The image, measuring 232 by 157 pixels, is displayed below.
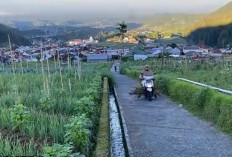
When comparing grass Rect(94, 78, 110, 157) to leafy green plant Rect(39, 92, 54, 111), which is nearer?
grass Rect(94, 78, 110, 157)

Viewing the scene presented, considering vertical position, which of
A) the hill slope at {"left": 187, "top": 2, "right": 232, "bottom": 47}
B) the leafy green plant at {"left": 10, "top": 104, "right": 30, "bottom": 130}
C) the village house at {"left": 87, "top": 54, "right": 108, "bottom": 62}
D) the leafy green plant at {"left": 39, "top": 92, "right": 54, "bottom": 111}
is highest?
the leafy green plant at {"left": 10, "top": 104, "right": 30, "bottom": 130}

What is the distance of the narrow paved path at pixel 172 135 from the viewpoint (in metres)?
7.55

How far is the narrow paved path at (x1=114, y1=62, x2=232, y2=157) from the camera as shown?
7552 mm

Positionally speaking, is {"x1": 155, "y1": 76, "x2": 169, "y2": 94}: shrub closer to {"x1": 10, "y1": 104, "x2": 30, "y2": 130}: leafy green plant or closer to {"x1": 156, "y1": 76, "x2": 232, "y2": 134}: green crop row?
{"x1": 156, "y1": 76, "x2": 232, "y2": 134}: green crop row

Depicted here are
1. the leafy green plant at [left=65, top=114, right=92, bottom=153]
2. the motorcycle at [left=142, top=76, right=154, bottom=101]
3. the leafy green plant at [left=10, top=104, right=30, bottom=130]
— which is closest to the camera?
the leafy green plant at [left=65, top=114, right=92, bottom=153]

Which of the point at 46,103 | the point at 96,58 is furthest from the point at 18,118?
the point at 96,58

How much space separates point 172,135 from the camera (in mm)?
8914

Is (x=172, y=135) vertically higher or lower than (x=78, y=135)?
lower

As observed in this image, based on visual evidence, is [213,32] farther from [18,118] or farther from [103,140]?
[18,118]

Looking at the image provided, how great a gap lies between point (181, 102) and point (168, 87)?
2591 millimetres

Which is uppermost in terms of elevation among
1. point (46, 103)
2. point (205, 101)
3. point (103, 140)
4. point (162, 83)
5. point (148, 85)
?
point (46, 103)

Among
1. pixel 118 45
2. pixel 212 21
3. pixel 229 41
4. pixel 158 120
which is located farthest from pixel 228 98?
pixel 212 21

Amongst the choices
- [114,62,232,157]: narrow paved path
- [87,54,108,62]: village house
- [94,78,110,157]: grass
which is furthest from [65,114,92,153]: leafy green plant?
[87,54,108,62]: village house

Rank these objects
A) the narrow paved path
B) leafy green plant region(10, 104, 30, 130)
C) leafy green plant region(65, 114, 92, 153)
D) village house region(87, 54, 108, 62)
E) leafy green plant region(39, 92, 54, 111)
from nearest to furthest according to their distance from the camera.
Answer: leafy green plant region(65, 114, 92, 153) < leafy green plant region(10, 104, 30, 130) < the narrow paved path < leafy green plant region(39, 92, 54, 111) < village house region(87, 54, 108, 62)
